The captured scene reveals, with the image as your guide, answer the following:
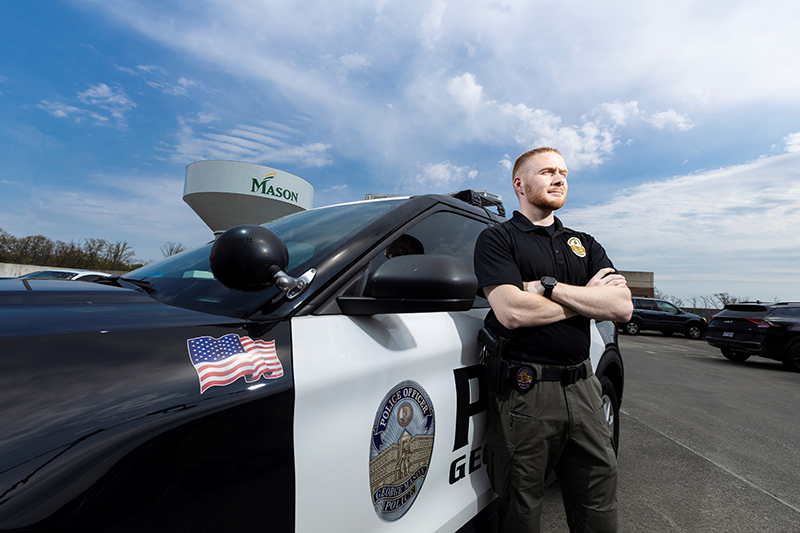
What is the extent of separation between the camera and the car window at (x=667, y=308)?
58.3 feet

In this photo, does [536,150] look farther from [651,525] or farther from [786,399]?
[786,399]

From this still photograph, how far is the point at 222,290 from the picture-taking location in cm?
117

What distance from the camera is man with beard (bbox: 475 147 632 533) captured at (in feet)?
4.93

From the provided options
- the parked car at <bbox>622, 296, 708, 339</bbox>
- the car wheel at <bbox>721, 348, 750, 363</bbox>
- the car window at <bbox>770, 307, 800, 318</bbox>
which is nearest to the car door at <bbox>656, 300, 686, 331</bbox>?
the parked car at <bbox>622, 296, 708, 339</bbox>

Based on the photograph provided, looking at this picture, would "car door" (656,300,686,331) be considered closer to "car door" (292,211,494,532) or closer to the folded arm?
the folded arm

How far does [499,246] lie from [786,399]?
6671 millimetres

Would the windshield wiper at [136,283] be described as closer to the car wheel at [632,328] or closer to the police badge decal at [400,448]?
the police badge decal at [400,448]

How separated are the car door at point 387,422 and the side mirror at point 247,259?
14 centimetres

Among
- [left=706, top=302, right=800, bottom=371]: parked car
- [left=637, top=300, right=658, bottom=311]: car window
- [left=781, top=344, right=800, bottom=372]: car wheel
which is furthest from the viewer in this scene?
[left=637, top=300, right=658, bottom=311]: car window

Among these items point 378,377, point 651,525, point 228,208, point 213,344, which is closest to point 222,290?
point 213,344

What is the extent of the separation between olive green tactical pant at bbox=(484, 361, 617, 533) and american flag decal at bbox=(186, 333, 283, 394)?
937mm

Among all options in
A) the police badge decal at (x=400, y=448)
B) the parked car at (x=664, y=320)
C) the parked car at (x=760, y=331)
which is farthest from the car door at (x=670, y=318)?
the police badge decal at (x=400, y=448)

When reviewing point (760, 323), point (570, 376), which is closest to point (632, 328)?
point (760, 323)

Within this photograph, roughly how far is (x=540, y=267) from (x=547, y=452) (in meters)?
0.70
